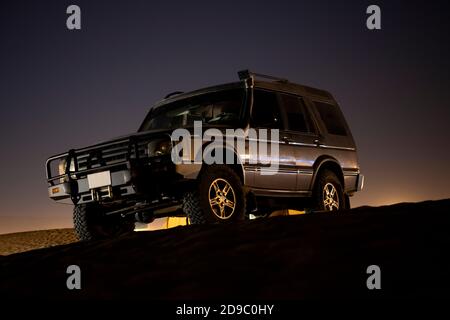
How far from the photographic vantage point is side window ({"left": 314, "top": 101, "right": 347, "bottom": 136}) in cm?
962

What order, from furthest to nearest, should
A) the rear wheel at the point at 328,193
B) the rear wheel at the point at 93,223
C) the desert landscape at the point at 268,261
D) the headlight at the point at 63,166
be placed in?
the rear wheel at the point at 328,193, the rear wheel at the point at 93,223, the headlight at the point at 63,166, the desert landscape at the point at 268,261

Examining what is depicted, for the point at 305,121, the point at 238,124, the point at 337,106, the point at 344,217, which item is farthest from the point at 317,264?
the point at 337,106

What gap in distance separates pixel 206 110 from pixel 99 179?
5.79 feet

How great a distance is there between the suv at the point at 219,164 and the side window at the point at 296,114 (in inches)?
0.8

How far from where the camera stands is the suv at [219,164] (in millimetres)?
6977

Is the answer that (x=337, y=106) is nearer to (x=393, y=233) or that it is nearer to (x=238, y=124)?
(x=238, y=124)

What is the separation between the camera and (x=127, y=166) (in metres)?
7.02

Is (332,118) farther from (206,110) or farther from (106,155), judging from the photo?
(106,155)

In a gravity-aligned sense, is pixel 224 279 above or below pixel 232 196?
below

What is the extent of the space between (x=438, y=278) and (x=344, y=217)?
188 centimetres

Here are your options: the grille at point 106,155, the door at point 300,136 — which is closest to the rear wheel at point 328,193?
the door at point 300,136

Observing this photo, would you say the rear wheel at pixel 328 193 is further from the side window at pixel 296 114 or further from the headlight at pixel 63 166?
the headlight at pixel 63 166
